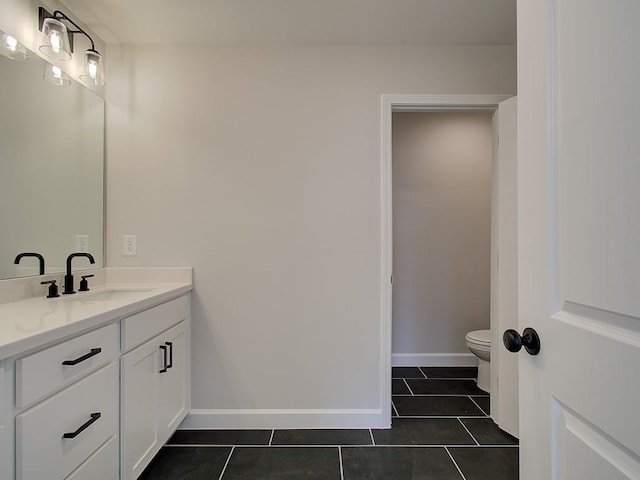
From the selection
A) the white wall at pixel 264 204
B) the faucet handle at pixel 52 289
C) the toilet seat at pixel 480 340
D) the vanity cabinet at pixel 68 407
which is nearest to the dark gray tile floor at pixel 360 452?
the white wall at pixel 264 204

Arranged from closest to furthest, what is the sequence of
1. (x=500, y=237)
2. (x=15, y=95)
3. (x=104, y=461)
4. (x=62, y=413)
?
(x=62, y=413) < (x=104, y=461) < (x=15, y=95) < (x=500, y=237)

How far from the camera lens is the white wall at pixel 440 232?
9.45 ft

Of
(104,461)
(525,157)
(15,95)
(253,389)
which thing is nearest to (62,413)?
(104,461)

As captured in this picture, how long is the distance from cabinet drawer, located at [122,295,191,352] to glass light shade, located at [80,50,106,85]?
4.30ft

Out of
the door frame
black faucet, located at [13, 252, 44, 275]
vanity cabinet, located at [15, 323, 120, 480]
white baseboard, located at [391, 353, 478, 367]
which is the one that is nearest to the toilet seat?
white baseboard, located at [391, 353, 478, 367]

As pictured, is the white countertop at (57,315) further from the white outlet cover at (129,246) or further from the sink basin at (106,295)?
the white outlet cover at (129,246)

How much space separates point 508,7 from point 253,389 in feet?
8.52

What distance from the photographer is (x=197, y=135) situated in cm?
196

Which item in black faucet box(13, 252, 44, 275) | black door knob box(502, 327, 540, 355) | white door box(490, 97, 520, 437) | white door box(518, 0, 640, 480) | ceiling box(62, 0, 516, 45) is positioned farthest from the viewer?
white door box(490, 97, 520, 437)

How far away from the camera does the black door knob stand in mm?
718

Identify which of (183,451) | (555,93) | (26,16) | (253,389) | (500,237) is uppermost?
(26,16)

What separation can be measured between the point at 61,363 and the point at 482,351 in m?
2.43

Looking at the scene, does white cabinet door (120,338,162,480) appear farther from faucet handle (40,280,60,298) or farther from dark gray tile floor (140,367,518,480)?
faucet handle (40,280,60,298)

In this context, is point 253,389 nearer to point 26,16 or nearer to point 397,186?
point 397,186
